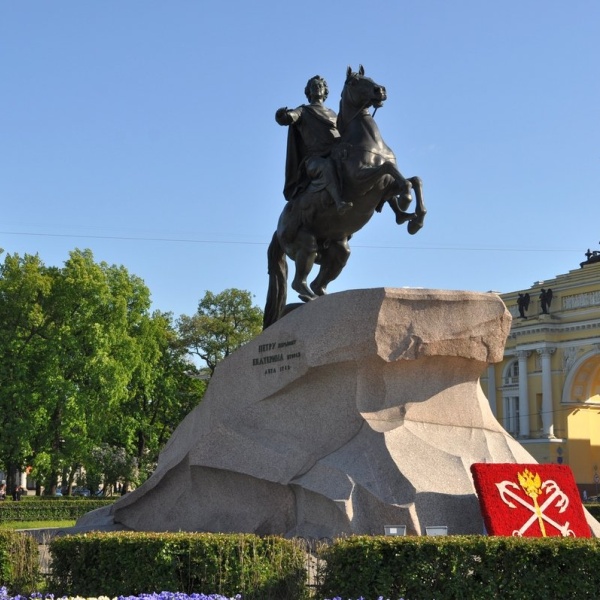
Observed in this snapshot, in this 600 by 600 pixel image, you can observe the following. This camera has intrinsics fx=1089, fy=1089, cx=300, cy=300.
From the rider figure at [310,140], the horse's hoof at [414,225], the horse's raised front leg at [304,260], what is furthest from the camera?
the horse's raised front leg at [304,260]

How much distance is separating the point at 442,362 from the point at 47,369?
81.2 feet

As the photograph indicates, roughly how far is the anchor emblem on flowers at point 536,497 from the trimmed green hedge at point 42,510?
19.1 meters

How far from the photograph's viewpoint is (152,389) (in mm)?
40438

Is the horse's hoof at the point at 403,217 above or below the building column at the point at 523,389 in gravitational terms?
below

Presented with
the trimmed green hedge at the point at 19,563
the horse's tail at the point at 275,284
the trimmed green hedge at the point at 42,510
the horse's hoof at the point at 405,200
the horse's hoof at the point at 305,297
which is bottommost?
the trimmed green hedge at the point at 19,563

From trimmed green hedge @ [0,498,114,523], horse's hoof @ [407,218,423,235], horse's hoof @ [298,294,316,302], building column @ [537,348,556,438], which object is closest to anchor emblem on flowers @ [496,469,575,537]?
horse's hoof @ [407,218,423,235]

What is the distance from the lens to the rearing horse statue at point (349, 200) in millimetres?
12031

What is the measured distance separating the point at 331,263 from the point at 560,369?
53160 millimetres

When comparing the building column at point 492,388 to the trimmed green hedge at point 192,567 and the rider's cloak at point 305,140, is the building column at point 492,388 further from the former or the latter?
the trimmed green hedge at point 192,567

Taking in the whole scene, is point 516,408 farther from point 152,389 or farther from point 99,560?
point 99,560

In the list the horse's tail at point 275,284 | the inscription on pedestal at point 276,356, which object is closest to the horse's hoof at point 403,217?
the inscription on pedestal at point 276,356

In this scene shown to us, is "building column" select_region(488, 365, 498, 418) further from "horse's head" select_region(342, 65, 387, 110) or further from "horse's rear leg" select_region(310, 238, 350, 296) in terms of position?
"horse's head" select_region(342, 65, 387, 110)

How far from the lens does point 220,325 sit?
1806 inches

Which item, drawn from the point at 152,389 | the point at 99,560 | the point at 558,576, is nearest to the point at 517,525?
the point at 558,576
